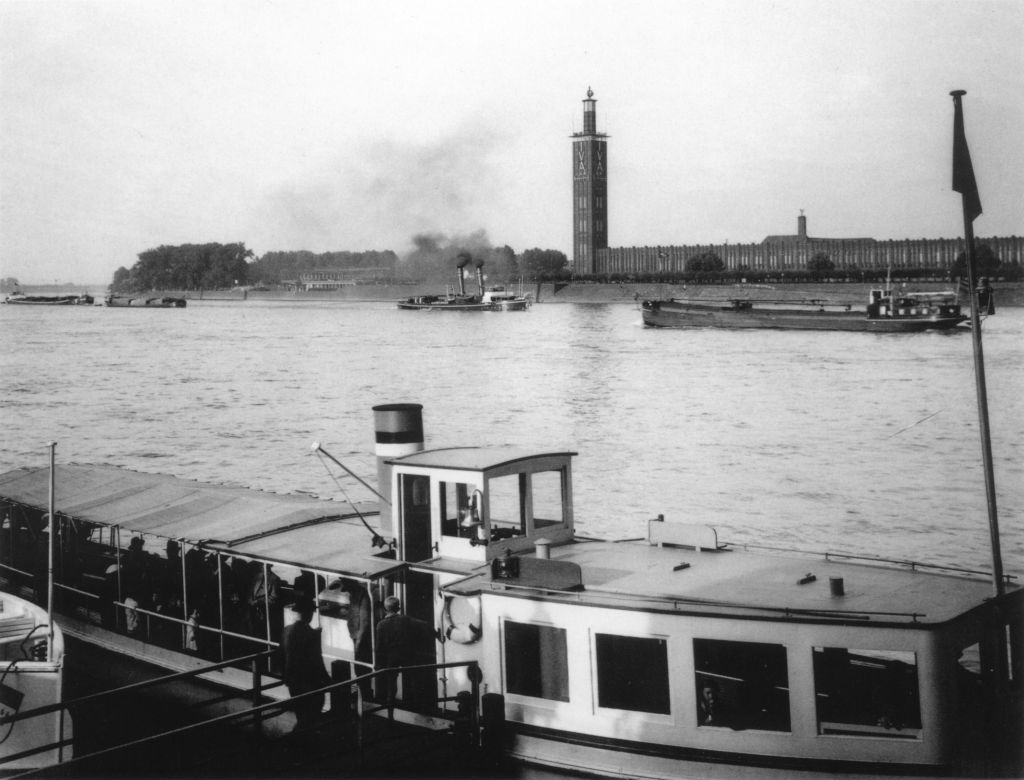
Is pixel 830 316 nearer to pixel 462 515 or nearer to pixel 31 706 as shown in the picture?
pixel 462 515

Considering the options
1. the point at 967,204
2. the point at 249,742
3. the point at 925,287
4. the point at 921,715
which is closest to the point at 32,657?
the point at 249,742

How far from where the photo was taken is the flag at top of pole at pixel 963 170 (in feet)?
23.8

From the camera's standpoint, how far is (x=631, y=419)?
2912 cm

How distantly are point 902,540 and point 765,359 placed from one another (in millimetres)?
27121

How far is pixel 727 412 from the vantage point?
30062mm

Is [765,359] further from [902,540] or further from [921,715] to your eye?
[921,715]

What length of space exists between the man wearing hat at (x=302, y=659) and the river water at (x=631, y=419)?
716cm

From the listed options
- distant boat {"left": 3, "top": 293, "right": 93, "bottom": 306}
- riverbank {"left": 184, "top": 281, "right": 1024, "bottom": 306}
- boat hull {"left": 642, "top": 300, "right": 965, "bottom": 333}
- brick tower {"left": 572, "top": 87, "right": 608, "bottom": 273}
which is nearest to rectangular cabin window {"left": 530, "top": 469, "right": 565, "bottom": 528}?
boat hull {"left": 642, "top": 300, "right": 965, "bottom": 333}

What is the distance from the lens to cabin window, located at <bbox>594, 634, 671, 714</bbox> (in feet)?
22.9

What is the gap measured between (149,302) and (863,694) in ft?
344

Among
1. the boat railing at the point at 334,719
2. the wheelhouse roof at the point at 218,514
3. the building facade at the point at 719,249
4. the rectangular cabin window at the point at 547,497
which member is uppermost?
the building facade at the point at 719,249

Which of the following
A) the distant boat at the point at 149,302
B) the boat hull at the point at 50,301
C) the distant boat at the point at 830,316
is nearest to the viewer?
the distant boat at the point at 830,316

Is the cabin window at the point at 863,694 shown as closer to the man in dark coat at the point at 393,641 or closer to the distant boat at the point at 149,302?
the man in dark coat at the point at 393,641

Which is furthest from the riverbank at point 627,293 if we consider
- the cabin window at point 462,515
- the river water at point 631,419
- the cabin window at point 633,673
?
the cabin window at point 633,673
